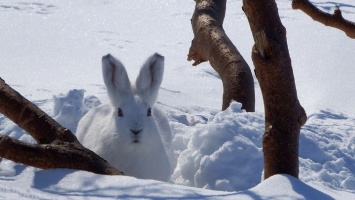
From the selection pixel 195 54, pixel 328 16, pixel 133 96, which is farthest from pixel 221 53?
pixel 328 16

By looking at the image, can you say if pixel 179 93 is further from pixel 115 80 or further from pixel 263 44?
pixel 263 44

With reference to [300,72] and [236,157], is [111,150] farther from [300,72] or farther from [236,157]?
[300,72]

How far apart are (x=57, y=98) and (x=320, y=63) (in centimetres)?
574

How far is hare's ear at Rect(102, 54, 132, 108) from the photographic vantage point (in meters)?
4.71

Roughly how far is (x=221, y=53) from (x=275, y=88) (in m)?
2.19

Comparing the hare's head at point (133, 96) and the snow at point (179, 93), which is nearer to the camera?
the snow at point (179, 93)

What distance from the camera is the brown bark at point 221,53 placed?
530 centimetres

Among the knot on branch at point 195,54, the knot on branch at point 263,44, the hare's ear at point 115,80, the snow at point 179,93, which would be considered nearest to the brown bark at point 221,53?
the knot on branch at point 195,54

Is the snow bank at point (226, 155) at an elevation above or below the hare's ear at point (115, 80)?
below

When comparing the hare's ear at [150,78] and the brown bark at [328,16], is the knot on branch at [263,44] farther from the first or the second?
the hare's ear at [150,78]

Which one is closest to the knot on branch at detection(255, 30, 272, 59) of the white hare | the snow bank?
the snow bank

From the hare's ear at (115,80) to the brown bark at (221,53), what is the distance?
3.11 ft

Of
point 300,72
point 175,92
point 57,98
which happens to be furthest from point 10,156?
point 300,72

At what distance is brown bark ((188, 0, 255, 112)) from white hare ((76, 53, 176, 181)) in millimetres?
739
